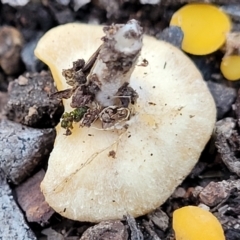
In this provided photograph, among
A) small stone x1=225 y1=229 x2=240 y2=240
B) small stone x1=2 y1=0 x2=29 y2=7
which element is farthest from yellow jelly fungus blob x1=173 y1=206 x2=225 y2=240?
small stone x1=2 y1=0 x2=29 y2=7

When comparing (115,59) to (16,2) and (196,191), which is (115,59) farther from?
(16,2)

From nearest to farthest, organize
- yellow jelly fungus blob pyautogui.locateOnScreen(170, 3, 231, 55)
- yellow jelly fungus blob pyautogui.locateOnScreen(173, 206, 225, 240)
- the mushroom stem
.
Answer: the mushroom stem, yellow jelly fungus blob pyautogui.locateOnScreen(173, 206, 225, 240), yellow jelly fungus blob pyautogui.locateOnScreen(170, 3, 231, 55)

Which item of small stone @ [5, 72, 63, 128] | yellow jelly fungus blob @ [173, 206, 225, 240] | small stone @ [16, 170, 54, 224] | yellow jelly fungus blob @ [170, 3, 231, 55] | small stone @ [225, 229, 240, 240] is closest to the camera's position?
yellow jelly fungus blob @ [173, 206, 225, 240]

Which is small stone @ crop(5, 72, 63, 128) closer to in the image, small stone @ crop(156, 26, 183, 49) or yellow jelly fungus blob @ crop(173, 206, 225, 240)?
small stone @ crop(156, 26, 183, 49)

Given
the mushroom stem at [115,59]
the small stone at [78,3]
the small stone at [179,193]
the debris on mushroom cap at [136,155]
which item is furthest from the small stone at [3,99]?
the small stone at [179,193]

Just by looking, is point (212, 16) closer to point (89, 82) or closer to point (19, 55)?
point (89, 82)

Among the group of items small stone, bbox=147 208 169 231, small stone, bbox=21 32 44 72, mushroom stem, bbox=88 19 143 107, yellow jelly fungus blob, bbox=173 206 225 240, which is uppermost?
mushroom stem, bbox=88 19 143 107

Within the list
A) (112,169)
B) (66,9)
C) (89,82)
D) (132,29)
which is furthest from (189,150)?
(66,9)
